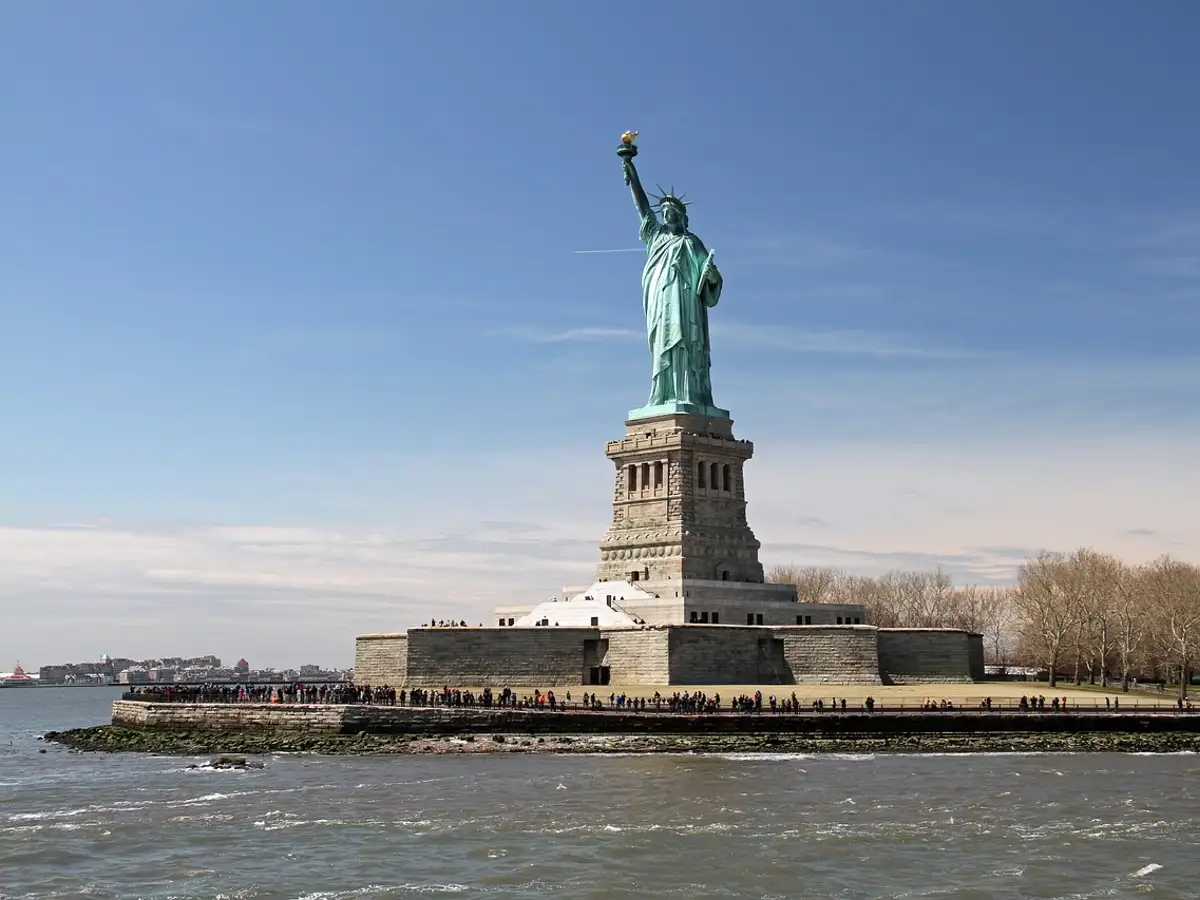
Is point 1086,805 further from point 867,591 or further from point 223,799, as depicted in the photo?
point 867,591

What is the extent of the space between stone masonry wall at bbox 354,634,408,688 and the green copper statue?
17.7 meters

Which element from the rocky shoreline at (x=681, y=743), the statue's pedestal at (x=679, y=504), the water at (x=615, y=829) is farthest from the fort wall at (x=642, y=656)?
the water at (x=615, y=829)

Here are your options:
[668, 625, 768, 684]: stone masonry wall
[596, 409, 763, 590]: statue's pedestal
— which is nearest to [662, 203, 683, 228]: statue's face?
[596, 409, 763, 590]: statue's pedestal

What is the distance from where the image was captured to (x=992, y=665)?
4119 inches

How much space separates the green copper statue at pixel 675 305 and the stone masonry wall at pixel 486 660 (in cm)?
1550

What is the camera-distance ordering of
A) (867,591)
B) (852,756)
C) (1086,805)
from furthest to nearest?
(867,591), (852,756), (1086,805)

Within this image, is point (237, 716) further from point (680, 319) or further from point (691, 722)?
point (680, 319)

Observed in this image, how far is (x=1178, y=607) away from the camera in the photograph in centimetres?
7838

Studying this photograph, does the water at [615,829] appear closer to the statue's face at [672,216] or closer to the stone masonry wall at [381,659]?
the stone masonry wall at [381,659]

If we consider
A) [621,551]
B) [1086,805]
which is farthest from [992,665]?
[1086,805]

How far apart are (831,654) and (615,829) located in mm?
30430

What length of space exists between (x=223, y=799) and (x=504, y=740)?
13.4 metres

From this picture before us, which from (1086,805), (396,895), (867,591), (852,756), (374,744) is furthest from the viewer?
(867,591)

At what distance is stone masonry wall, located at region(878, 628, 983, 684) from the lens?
205 ft
